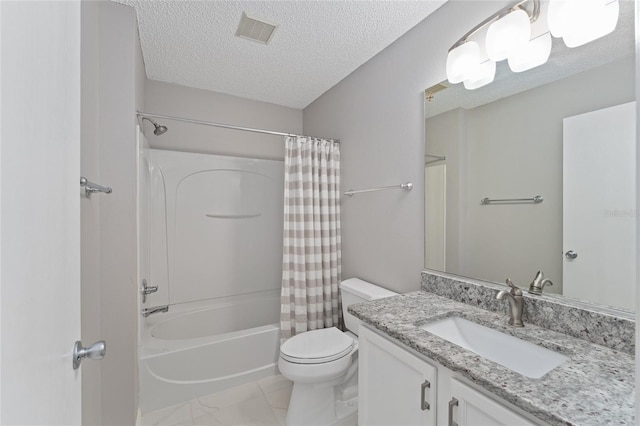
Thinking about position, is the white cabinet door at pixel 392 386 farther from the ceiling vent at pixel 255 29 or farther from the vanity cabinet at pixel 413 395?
the ceiling vent at pixel 255 29

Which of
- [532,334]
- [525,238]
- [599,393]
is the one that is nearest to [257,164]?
[525,238]

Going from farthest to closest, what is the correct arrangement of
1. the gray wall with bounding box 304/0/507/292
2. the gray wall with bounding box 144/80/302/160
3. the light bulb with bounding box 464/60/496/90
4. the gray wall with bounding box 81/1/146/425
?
1. the gray wall with bounding box 144/80/302/160
2. the gray wall with bounding box 304/0/507/292
3. the gray wall with bounding box 81/1/146/425
4. the light bulb with bounding box 464/60/496/90

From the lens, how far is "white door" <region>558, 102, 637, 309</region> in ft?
3.05

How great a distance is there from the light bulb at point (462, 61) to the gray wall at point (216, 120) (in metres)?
1.84

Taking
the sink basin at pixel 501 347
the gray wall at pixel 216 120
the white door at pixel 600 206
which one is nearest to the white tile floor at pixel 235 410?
the sink basin at pixel 501 347

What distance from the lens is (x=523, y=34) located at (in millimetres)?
1155

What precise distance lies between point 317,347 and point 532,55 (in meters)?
1.79

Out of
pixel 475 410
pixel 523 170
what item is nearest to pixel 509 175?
pixel 523 170

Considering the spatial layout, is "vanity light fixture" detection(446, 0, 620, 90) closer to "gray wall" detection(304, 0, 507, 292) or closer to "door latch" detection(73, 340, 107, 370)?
"gray wall" detection(304, 0, 507, 292)

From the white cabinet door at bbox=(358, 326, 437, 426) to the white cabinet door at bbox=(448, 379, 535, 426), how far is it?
0.08 metres

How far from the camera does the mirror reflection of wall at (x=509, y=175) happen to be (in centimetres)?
106

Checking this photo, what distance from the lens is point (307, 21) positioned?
5.50ft

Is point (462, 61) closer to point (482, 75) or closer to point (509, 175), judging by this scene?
point (482, 75)

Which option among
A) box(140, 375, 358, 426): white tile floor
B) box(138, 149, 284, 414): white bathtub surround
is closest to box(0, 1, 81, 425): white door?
box(140, 375, 358, 426): white tile floor
